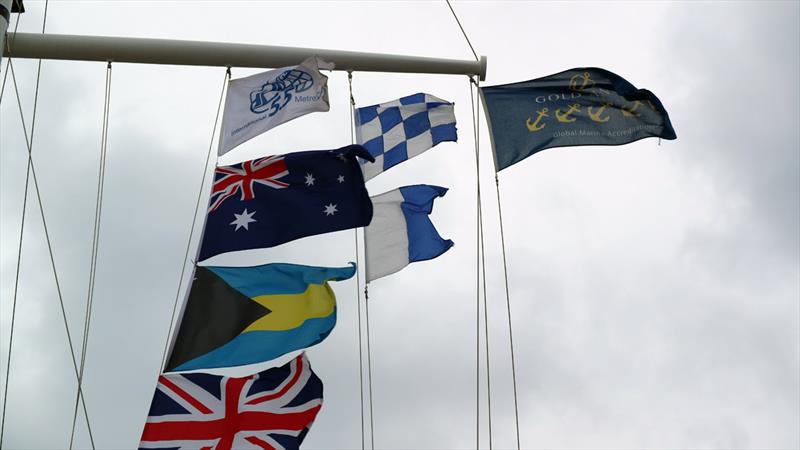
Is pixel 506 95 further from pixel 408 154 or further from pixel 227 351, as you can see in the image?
pixel 227 351

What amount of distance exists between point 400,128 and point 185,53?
4.88m

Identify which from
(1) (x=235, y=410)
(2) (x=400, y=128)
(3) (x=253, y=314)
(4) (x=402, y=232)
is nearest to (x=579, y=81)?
(2) (x=400, y=128)

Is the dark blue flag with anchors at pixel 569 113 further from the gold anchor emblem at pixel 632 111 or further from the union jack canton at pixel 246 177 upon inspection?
the union jack canton at pixel 246 177

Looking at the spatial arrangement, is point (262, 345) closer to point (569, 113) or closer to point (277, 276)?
point (277, 276)

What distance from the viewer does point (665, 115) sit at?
18.7 m

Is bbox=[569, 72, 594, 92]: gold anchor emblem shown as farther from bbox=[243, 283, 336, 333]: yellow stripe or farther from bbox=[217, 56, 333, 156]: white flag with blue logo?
bbox=[243, 283, 336, 333]: yellow stripe

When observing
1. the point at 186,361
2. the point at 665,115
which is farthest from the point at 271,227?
the point at 665,115

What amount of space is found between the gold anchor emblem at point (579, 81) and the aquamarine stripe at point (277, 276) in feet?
19.2

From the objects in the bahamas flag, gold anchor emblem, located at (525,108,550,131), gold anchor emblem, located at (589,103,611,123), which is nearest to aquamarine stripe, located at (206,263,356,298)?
the bahamas flag

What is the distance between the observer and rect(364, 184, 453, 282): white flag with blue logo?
20.2 meters

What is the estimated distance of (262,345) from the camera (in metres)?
15.7

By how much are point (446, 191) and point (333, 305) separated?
620cm

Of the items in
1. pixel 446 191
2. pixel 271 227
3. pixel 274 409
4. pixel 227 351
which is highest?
pixel 446 191

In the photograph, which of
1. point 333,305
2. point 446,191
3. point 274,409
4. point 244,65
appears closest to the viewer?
point 274,409
